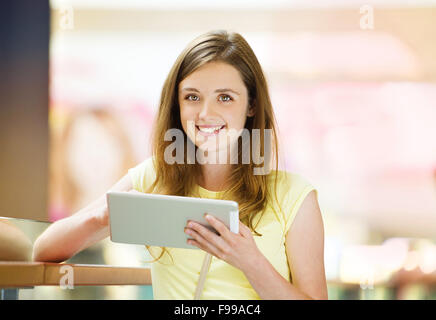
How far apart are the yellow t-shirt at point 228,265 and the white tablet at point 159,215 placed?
153mm

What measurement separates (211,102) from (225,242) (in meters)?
0.32

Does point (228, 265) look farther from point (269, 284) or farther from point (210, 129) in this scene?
point (210, 129)

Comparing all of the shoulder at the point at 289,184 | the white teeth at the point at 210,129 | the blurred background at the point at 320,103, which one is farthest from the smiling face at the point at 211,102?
the blurred background at the point at 320,103

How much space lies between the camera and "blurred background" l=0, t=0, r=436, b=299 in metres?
2.46

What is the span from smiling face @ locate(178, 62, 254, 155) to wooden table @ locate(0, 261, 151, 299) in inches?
12.3

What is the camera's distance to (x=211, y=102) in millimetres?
1071

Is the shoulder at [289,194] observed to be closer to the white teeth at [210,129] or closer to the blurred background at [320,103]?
the white teeth at [210,129]

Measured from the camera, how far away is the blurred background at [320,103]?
2455 millimetres

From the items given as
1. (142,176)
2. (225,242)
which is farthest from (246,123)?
(225,242)

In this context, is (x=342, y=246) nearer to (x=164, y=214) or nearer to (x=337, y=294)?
(x=337, y=294)

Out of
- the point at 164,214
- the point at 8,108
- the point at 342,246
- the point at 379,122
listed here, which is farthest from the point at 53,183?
the point at 164,214

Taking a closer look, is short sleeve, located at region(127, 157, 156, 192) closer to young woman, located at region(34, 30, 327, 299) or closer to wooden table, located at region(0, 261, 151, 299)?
young woman, located at region(34, 30, 327, 299)

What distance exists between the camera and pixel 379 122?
255 cm

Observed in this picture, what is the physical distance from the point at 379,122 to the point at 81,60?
1.45 metres
